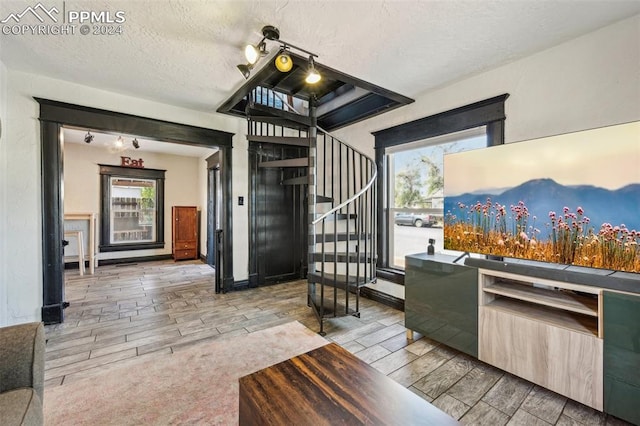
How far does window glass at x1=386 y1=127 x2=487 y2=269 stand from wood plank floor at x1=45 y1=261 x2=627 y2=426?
932 mm

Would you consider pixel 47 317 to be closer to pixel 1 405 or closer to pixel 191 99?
pixel 1 405

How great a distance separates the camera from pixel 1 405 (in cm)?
97

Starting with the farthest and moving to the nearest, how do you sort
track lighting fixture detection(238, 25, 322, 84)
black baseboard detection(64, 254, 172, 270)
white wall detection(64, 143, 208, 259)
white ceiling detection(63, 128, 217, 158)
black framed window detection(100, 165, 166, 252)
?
black framed window detection(100, 165, 166, 252), white wall detection(64, 143, 208, 259), black baseboard detection(64, 254, 172, 270), white ceiling detection(63, 128, 217, 158), track lighting fixture detection(238, 25, 322, 84)

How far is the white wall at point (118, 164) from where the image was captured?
5469 millimetres

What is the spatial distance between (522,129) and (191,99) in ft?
11.9

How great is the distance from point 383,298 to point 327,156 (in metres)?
2.38

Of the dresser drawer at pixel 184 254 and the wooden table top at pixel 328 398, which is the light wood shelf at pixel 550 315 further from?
the dresser drawer at pixel 184 254

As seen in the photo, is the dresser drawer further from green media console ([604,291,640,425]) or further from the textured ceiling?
green media console ([604,291,640,425])

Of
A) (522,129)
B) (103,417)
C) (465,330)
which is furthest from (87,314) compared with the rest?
(522,129)

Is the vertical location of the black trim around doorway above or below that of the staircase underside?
below

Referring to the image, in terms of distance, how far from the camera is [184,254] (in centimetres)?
635

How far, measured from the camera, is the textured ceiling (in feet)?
5.74

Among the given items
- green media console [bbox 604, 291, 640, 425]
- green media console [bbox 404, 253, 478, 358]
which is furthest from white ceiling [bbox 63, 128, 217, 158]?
green media console [bbox 604, 291, 640, 425]

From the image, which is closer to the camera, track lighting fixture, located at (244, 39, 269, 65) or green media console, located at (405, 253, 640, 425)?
green media console, located at (405, 253, 640, 425)
